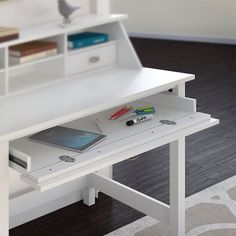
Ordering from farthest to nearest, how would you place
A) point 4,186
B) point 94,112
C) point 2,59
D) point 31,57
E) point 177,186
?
point 177,186, point 31,57, point 2,59, point 94,112, point 4,186

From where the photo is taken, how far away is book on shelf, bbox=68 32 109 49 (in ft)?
9.55

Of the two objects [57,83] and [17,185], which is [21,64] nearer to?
[57,83]

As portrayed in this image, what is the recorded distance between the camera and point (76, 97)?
8.57ft

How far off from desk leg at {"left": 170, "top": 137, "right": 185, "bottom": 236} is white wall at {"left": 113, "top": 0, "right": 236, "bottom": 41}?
411cm

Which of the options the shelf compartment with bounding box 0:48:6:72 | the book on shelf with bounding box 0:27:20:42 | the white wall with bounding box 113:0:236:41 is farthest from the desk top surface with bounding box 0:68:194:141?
the white wall with bounding box 113:0:236:41

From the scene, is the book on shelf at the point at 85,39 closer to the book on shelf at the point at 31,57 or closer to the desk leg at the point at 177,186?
the book on shelf at the point at 31,57

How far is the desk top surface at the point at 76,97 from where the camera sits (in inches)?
92.1

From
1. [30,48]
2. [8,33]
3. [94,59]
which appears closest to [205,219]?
[94,59]

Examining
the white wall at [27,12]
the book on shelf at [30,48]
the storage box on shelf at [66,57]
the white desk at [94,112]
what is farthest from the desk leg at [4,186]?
the white wall at [27,12]

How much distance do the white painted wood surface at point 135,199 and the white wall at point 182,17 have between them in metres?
3.91

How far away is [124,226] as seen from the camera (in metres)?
3.06

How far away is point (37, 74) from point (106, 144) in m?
0.58

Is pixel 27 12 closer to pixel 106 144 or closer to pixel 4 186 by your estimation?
pixel 106 144

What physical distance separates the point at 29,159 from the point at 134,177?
1483mm
